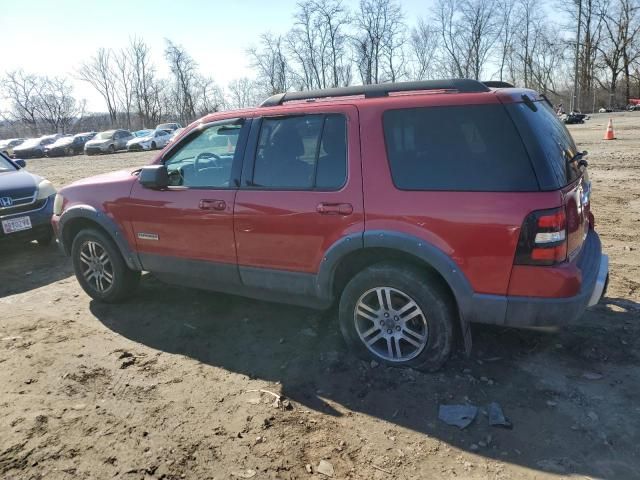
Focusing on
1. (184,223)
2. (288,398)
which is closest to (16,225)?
(184,223)

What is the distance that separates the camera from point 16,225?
22.2 feet

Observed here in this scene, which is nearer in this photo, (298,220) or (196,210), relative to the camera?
(298,220)

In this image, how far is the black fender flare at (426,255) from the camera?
9.92ft

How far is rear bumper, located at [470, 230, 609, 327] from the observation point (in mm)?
2838

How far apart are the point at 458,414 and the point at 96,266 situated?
12.5ft

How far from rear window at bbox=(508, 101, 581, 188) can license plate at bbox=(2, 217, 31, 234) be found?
6.70 meters

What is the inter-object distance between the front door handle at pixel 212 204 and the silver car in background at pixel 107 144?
33146 mm

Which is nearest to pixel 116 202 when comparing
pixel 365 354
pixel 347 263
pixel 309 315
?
pixel 309 315

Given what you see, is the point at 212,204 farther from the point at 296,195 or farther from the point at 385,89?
the point at 385,89

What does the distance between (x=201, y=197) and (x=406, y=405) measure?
2286 millimetres

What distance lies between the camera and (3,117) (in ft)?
240

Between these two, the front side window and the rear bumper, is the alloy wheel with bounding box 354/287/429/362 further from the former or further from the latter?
the front side window

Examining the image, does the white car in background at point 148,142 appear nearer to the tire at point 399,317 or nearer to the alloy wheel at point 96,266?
the alloy wheel at point 96,266

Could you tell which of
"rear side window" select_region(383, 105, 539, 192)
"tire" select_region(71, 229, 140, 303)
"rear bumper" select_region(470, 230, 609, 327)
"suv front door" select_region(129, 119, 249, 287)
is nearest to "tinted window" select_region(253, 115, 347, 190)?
"suv front door" select_region(129, 119, 249, 287)
